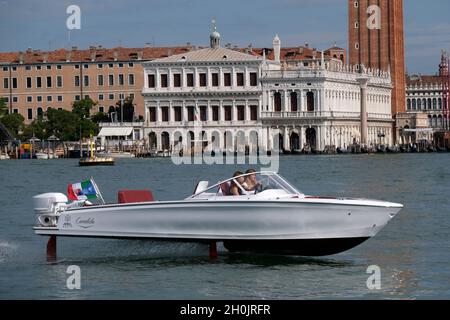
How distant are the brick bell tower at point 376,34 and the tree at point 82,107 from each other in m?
22.9

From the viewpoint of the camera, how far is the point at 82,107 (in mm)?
106562

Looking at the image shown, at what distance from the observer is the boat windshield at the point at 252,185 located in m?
18.0

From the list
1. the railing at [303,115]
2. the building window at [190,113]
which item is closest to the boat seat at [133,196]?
the railing at [303,115]

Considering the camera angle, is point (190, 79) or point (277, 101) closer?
point (277, 101)

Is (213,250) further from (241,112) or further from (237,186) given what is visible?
(241,112)

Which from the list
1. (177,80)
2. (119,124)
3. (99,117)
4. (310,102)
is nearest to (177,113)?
(177,80)

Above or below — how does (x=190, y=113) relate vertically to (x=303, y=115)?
above

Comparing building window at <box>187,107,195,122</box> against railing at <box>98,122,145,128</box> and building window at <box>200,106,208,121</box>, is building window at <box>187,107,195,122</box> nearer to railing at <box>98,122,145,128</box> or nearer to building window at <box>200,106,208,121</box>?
building window at <box>200,106,208,121</box>

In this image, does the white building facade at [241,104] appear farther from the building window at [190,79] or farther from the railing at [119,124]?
the railing at [119,124]

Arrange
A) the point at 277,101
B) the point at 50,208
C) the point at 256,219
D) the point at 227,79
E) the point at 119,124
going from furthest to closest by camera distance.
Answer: the point at 119,124
the point at 227,79
the point at 277,101
the point at 50,208
the point at 256,219
